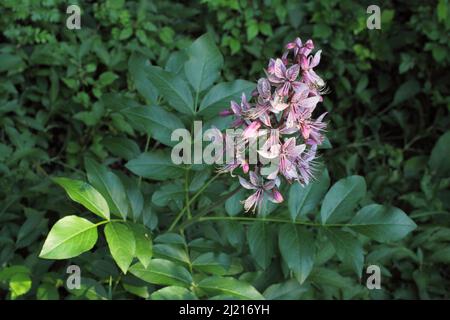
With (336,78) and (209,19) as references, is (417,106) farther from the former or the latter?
(209,19)

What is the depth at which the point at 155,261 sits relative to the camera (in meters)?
1.83

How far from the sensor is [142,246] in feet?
5.43

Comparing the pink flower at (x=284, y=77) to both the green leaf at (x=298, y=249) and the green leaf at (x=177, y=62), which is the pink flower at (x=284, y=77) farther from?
the green leaf at (x=177, y=62)

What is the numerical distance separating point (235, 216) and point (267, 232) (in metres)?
0.19

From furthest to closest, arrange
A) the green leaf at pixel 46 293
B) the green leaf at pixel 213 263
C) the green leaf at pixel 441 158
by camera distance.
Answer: the green leaf at pixel 441 158 < the green leaf at pixel 46 293 < the green leaf at pixel 213 263

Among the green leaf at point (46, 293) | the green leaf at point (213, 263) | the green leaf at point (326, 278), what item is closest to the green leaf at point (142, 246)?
the green leaf at point (213, 263)

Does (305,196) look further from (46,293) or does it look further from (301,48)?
(46,293)

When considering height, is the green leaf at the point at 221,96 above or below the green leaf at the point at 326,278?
above

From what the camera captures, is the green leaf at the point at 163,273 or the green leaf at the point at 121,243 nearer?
the green leaf at the point at 121,243

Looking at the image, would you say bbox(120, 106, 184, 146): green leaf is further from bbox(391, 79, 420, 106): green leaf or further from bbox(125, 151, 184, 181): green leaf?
bbox(391, 79, 420, 106): green leaf

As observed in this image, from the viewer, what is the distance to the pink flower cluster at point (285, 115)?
160 cm

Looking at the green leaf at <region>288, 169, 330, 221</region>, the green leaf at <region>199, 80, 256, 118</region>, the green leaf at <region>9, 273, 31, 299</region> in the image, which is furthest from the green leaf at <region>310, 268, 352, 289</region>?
the green leaf at <region>9, 273, 31, 299</region>

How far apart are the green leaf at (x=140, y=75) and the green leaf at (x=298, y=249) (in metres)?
0.68

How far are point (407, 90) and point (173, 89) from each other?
2.07 metres
